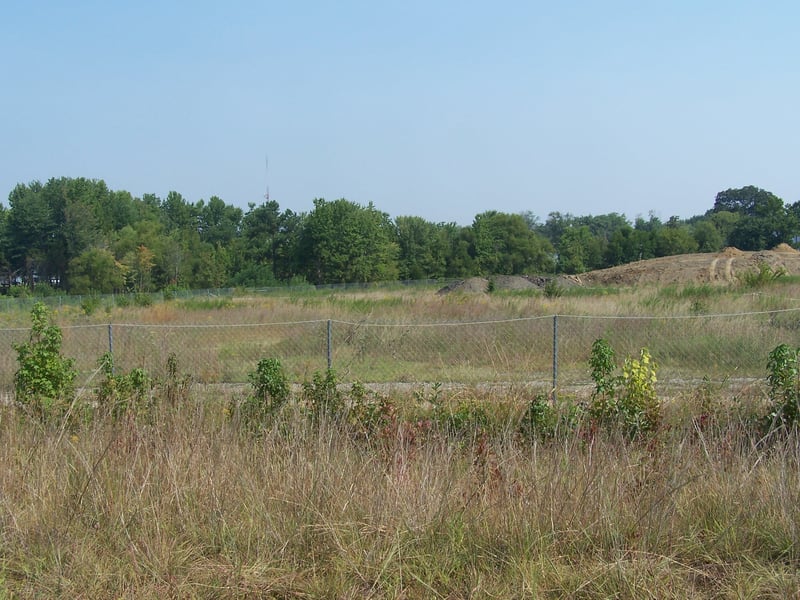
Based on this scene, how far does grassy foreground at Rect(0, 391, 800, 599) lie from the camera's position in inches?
132

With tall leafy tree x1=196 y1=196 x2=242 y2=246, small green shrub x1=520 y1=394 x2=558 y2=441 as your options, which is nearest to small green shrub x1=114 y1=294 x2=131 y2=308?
small green shrub x1=520 y1=394 x2=558 y2=441

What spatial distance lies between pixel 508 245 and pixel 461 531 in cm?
8380

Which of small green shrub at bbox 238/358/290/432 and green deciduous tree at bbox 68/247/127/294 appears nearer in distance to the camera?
small green shrub at bbox 238/358/290/432

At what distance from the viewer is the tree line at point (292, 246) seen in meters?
72.6

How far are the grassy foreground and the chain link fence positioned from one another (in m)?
7.37

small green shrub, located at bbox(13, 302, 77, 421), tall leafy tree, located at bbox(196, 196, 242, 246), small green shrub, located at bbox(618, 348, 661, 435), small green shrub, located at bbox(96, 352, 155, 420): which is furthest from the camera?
tall leafy tree, located at bbox(196, 196, 242, 246)

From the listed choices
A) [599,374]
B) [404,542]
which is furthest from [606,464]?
[599,374]

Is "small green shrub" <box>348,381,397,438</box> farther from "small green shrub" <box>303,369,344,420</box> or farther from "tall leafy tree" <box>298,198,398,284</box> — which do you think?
"tall leafy tree" <box>298,198,398,284</box>

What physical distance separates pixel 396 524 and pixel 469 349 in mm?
10994

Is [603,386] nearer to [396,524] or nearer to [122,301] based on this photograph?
[396,524]

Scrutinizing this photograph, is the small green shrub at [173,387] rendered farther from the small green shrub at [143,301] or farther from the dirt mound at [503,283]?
the dirt mound at [503,283]

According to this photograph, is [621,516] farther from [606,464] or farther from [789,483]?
[789,483]

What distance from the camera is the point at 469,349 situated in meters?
14.6

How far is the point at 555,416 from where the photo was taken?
6.78 metres
